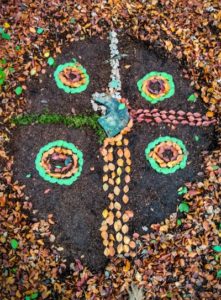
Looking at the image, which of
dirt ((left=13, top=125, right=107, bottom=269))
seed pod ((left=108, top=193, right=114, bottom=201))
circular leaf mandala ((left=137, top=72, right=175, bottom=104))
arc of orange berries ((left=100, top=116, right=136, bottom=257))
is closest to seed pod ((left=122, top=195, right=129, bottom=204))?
arc of orange berries ((left=100, top=116, right=136, bottom=257))

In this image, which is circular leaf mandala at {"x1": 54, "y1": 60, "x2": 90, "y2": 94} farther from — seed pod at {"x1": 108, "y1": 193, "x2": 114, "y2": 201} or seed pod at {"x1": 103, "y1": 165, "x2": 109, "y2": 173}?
seed pod at {"x1": 108, "y1": 193, "x2": 114, "y2": 201}

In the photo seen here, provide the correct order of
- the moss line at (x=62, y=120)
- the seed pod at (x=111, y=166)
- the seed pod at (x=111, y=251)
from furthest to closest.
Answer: the moss line at (x=62, y=120), the seed pod at (x=111, y=166), the seed pod at (x=111, y=251)

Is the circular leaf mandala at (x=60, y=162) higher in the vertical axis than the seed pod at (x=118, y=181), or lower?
higher

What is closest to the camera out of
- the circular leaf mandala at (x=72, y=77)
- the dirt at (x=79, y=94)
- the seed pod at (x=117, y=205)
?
the seed pod at (x=117, y=205)

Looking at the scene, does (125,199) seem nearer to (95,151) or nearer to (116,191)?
(116,191)

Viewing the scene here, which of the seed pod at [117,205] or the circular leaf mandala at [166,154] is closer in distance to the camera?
the seed pod at [117,205]

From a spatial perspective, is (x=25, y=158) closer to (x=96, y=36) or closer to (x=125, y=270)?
(x=125, y=270)

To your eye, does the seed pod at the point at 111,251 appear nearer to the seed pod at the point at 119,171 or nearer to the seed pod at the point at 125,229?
the seed pod at the point at 125,229

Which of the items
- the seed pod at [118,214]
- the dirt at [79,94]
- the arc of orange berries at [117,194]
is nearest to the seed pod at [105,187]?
the arc of orange berries at [117,194]
